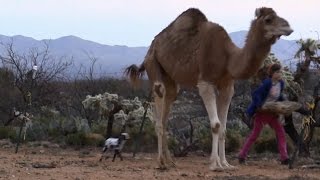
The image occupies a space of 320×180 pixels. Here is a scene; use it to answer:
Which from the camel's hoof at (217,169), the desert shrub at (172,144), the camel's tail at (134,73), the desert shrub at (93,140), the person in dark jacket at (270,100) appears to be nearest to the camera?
the camel's hoof at (217,169)

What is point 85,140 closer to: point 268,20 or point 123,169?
point 123,169

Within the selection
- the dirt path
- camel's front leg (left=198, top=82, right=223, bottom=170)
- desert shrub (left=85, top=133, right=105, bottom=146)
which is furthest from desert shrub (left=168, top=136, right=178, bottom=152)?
camel's front leg (left=198, top=82, right=223, bottom=170)

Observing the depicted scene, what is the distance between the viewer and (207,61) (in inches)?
379

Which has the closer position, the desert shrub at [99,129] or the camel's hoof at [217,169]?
the camel's hoof at [217,169]

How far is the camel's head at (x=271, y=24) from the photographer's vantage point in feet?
28.9

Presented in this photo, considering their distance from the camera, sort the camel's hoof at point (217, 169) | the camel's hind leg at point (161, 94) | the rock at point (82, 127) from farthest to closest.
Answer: the rock at point (82, 127) < the camel's hind leg at point (161, 94) < the camel's hoof at point (217, 169)

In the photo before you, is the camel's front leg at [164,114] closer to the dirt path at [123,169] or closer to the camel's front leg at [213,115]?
the dirt path at [123,169]

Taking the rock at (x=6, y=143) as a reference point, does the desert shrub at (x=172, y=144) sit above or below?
above

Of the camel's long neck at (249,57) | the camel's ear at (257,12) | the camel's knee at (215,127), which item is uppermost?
the camel's ear at (257,12)

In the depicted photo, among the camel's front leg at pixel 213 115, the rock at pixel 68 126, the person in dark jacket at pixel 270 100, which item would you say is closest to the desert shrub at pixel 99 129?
the rock at pixel 68 126

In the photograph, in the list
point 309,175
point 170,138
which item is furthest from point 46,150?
point 309,175

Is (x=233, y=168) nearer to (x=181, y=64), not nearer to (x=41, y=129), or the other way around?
(x=181, y=64)

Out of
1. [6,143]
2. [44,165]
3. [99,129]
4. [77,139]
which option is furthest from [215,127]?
[6,143]

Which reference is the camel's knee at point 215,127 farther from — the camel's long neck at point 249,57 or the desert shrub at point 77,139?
the desert shrub at point 77,139
